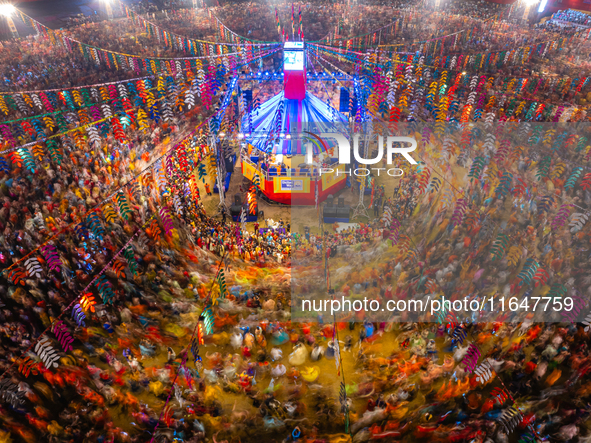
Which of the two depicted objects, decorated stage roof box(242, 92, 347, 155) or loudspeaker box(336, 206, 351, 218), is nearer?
loudspeaker box(336, 206, 351, 218)

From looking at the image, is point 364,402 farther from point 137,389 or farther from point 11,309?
point 11,309

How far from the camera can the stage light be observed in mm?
25812

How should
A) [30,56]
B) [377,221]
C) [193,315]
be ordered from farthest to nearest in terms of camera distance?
[30,56], [377,221], [193,315]

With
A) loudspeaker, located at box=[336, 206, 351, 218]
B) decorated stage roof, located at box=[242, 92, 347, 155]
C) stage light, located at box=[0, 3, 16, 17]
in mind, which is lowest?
loudspeaker, located at box=[336, 206, 351, 218]

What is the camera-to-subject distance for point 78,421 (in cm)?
996

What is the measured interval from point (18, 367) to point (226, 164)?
15.5m

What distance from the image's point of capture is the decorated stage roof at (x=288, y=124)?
20.5 metres

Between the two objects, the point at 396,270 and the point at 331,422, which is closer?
the point at 331,422

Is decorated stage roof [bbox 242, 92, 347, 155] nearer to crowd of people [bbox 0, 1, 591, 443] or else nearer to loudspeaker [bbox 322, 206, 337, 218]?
loudspeaker [bbox 322, 206, 337, 218]

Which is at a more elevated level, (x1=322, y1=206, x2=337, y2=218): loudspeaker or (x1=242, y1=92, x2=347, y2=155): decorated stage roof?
(x1=242, y1=92, x2=347, y2=155): decorated stage roof

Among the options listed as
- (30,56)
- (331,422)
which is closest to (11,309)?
(331,422)

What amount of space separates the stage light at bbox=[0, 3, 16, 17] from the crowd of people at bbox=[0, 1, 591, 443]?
12.4 meters

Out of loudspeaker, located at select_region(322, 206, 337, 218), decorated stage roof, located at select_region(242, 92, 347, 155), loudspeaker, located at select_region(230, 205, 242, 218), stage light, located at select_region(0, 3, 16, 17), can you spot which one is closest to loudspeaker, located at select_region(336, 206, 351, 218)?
loudspeaker, located at select_region(322, 206, 337, 218)

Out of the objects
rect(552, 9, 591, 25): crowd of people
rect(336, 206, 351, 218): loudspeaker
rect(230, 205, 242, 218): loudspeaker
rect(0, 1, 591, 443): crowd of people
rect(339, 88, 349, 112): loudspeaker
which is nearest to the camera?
rect(0, 1, 591, 443): crowd of people
